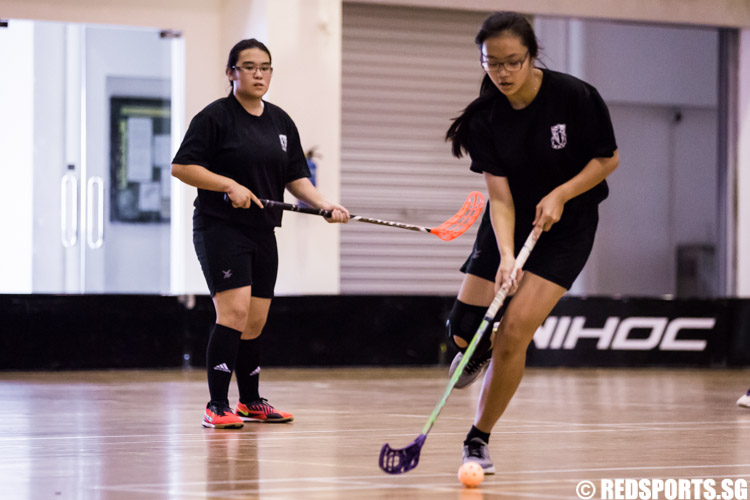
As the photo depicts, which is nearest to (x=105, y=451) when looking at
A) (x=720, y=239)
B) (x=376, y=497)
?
(x=376, y=497)

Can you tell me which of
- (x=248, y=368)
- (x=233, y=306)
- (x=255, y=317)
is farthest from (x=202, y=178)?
(x=248, y=368)

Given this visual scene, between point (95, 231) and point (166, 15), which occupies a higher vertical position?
point (166, 15)

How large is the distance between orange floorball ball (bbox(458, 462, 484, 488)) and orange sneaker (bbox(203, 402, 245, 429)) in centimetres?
175

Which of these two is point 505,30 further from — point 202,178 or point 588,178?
point 202,178

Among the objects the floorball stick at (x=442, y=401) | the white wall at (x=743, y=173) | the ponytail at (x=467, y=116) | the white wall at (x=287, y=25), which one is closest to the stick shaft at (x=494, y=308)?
the floorball stick at (x=442, y=401)

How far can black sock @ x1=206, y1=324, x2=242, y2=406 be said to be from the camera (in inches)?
193

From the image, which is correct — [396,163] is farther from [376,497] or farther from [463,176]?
[376,497]

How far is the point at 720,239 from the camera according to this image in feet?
35.0

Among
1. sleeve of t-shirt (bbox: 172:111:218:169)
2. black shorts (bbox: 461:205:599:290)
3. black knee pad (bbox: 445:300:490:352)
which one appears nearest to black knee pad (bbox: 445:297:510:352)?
black knee pad (bbox: 445:300:490:352)

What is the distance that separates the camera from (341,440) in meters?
4.52

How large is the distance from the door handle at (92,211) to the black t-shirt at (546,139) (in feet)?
20.7

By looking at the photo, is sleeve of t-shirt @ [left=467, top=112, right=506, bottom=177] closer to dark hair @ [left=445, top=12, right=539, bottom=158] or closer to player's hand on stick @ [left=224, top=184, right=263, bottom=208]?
dark hair @ [left=445, top=12, right=539, bottom=158]

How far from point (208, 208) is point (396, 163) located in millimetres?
5357

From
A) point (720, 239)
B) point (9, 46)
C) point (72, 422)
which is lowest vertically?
point (72, 422)
